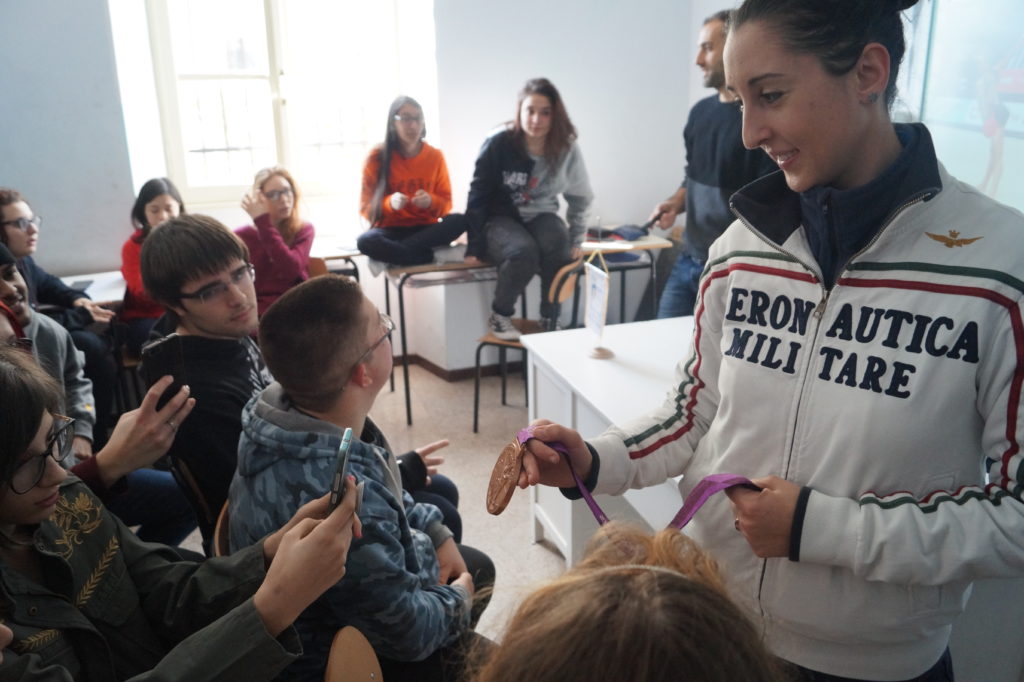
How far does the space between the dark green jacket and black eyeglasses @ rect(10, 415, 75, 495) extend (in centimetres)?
8

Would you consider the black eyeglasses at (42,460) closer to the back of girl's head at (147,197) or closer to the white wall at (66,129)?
the back of girl's head at (147,197)

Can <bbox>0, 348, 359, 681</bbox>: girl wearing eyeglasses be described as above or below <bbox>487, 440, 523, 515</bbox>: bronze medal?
below

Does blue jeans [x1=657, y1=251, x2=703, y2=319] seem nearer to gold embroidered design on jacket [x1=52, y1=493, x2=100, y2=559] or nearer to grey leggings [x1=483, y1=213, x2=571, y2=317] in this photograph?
grey leggings [x1=483, y1=213, x2=571, y2=317]

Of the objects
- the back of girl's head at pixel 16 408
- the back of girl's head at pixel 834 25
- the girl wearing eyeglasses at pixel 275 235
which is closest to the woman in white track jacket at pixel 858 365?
the back of girl's head at pixel 834 25

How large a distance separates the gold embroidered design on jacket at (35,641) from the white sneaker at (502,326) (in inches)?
109

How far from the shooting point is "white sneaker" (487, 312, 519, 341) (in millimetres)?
3722

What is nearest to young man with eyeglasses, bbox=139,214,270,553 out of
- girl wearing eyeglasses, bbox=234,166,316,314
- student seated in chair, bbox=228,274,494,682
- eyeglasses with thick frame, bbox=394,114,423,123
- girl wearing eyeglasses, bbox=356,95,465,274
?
student seated in chair, bbox=228,274,494,682

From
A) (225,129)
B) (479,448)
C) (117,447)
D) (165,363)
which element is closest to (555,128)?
(479,448)

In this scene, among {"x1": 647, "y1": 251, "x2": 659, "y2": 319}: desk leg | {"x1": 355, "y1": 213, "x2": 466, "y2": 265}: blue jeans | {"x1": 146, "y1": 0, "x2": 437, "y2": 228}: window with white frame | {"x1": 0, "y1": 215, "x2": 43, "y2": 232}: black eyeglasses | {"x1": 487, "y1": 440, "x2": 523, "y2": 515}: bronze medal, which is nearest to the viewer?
{"x1": 487, "y1": 440, "x2": 523, "y2": 515}: bronze medal

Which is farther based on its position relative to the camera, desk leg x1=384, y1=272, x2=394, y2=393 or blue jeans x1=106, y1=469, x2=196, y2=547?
desk leg x1=384, y1=272, x2=394, y2=393

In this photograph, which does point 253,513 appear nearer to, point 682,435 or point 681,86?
point 682,435

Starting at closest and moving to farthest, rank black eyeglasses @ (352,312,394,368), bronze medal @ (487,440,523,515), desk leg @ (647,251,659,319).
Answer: bronze medal @ (487,440,523,515)
black eyeglasses @ (352,312,394,368)
desk leg @ (647,251,659,319)

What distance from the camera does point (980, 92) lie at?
2.39m

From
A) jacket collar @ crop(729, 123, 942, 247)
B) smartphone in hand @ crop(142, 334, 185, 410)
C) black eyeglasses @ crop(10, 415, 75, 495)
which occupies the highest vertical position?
jacket collar @ crop(729, 123, 942, 247)
